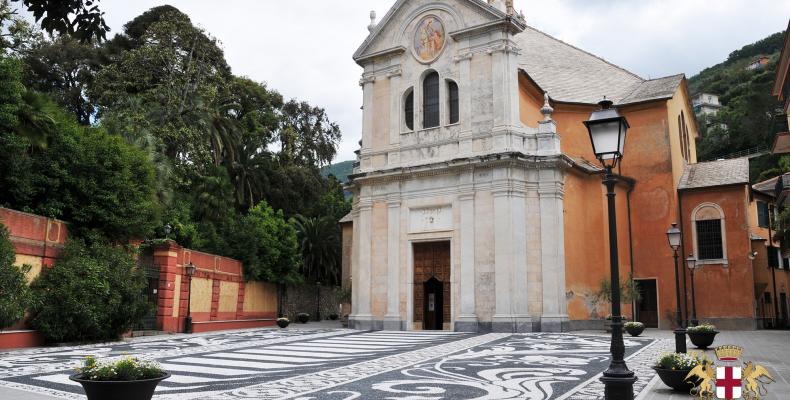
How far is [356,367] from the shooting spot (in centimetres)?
1395

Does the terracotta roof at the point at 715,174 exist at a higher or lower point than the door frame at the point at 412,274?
higher

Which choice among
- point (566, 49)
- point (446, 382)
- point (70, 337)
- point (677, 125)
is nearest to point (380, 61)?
point (566, 49)

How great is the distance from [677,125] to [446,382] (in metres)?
29.0

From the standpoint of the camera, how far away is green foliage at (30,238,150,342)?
62.1ft

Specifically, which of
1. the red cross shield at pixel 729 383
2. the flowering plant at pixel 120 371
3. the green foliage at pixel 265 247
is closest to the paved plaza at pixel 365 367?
the flowering plant at pixel 120 371

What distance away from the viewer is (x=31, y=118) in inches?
768

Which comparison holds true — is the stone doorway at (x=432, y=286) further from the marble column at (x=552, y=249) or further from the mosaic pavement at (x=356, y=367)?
the mosaic pavement at (x=356, y=367)

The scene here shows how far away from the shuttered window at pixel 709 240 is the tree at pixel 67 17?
103 ft

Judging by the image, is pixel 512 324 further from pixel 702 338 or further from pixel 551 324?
pixel 702 338

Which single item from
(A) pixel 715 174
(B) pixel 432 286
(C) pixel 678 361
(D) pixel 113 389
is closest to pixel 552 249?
(B) pixel 432 286

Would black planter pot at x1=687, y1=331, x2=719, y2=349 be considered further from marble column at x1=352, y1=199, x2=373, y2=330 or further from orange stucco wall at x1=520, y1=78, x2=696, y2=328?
marble column at x1=352, y1=199, x2=373, y2=330

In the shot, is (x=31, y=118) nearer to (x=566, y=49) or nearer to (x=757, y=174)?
(x=566, y=49)

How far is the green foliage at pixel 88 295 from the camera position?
18922 mm

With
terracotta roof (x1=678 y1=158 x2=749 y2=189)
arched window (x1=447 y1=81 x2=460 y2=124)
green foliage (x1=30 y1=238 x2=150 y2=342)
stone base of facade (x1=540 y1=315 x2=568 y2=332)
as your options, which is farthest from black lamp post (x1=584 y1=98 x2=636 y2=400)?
terracotta roof (x1=678 y1=158 x2=749 y2=189)
